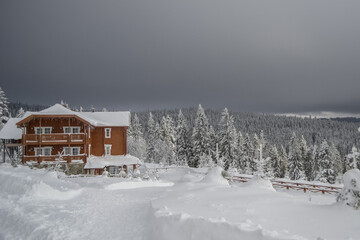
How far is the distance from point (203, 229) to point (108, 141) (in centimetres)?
3246

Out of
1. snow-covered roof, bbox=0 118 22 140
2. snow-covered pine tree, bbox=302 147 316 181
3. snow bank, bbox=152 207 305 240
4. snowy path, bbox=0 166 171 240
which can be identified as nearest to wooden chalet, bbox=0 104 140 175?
snow-covered roof, bbox=0 118 22 140

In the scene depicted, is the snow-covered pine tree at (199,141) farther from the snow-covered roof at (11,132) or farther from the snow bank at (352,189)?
the snow bank at (352,189)

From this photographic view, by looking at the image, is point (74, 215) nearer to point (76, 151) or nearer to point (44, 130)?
point (76, 151)

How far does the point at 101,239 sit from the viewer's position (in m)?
10.2

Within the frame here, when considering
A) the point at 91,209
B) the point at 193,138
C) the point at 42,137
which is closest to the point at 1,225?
the point at 91,209

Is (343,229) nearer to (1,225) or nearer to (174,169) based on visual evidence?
(1,225)

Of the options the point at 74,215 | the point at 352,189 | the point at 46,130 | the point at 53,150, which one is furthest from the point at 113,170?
the point at 352,189

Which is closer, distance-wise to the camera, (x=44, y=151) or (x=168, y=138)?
(x=44, y=151)

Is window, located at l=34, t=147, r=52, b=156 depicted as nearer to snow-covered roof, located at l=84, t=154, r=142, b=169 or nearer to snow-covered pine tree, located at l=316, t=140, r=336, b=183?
snow-covered roof, located at l=84, t=154, r=142, b=169

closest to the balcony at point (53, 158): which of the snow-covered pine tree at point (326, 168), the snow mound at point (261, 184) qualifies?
the snow mound at point (261, 184)

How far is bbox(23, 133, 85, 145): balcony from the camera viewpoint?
32119 millimetres

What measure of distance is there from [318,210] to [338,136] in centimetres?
21591

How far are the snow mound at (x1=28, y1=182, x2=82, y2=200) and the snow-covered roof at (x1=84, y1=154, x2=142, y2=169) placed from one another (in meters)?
16.8

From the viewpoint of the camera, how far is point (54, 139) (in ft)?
108
